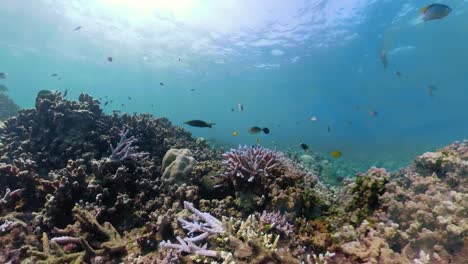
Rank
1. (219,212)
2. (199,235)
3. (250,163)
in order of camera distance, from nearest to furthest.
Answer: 1. (199,235)
2. (219,212)
3. (250,163)

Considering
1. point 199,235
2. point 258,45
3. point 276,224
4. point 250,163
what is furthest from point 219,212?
point 258,45

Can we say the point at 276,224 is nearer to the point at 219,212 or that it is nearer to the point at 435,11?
the point at 219,212

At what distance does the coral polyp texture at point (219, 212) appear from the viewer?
3195 millimetres

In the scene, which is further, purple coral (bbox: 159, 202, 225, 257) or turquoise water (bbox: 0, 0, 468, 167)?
turquoise water (bbox: 0, 0, 468, 167)

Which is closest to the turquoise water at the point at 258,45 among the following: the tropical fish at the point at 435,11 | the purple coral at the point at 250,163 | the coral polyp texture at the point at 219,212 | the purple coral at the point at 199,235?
the tropical fish at the point at 435,11

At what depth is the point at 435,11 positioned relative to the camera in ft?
21.2

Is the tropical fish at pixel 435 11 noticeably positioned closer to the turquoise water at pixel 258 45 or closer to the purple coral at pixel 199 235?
the purple coral at pixel 199 235

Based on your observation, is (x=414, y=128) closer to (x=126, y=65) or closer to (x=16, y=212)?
(x=126, y=65)

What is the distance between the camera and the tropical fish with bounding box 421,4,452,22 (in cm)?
638

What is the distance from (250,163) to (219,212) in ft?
3.45

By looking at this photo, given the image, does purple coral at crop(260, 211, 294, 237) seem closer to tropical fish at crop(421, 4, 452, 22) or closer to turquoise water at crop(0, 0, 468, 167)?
tropical fish at crop(421, 4, 452, 22)

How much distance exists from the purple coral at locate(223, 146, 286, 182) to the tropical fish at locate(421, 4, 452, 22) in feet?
17.0

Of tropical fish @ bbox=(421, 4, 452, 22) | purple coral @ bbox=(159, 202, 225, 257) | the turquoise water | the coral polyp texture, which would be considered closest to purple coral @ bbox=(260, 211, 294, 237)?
the coral polyp texture

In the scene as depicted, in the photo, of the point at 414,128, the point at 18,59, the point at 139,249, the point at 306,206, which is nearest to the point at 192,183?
the point at 139,249
